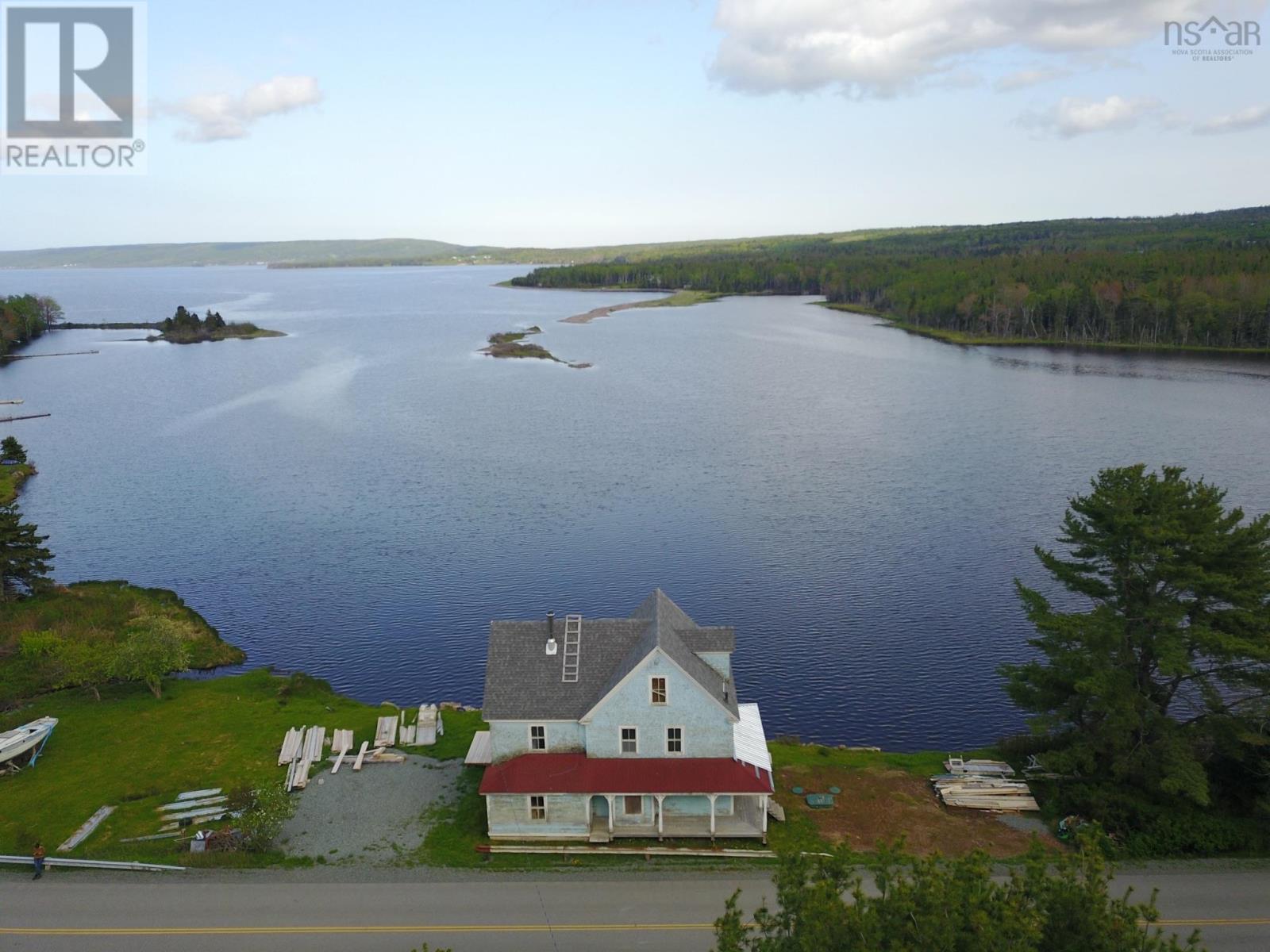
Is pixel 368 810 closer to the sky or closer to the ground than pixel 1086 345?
closer to the ground

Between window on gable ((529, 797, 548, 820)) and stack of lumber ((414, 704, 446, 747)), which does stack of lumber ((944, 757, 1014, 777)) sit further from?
stack of lumber ((414, 704, 446, 747))

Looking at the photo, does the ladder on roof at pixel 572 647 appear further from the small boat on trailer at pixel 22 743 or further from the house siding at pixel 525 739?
the small boat on trailer at pixel 22 743

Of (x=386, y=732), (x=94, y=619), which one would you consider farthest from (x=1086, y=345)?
(x=94, y=619)

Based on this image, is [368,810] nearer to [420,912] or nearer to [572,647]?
[420,912]

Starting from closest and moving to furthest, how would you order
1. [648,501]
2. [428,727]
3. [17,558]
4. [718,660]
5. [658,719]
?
1. [658,719]
2. [718,660]
3. [428,727]
4. [17,558]
5. [648,501]

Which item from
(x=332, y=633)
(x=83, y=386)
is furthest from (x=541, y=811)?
(x=83, y=386)

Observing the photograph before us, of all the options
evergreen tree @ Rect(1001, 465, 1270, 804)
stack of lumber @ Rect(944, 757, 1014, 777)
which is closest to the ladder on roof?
stack of lumber @ Rect(944, 757, 1014, 777)

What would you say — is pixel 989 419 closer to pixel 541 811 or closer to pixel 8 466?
pixel 541 811
